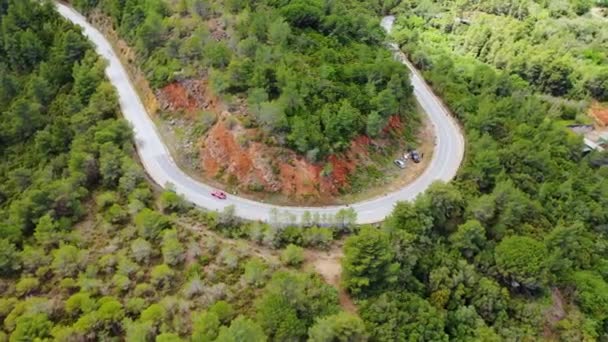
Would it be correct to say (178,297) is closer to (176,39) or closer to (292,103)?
(292,103)

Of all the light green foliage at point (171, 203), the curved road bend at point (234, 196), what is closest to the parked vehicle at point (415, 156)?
the curved road bend at point (234, 196)

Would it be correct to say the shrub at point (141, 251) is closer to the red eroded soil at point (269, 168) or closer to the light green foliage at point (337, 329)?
the red eroded soil at point (269, 168)

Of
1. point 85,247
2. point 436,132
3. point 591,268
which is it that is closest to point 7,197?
point 85,247

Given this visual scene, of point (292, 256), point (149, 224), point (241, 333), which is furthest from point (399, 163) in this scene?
point (241, 333)

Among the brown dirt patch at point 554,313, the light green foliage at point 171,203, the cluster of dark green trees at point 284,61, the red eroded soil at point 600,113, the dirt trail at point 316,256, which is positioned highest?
the cluster of dark green trees at point 284,61

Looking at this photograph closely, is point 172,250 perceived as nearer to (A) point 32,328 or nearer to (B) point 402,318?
(A) point 32,328

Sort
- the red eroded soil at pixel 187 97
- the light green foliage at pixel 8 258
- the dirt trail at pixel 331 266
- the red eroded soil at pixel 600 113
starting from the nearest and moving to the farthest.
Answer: the light green foliage at pixel 8 258
the dirt trail at pixel 331 266
the red eroded soil at pixel 187 97
the red eroded soil at pixel 600 113
